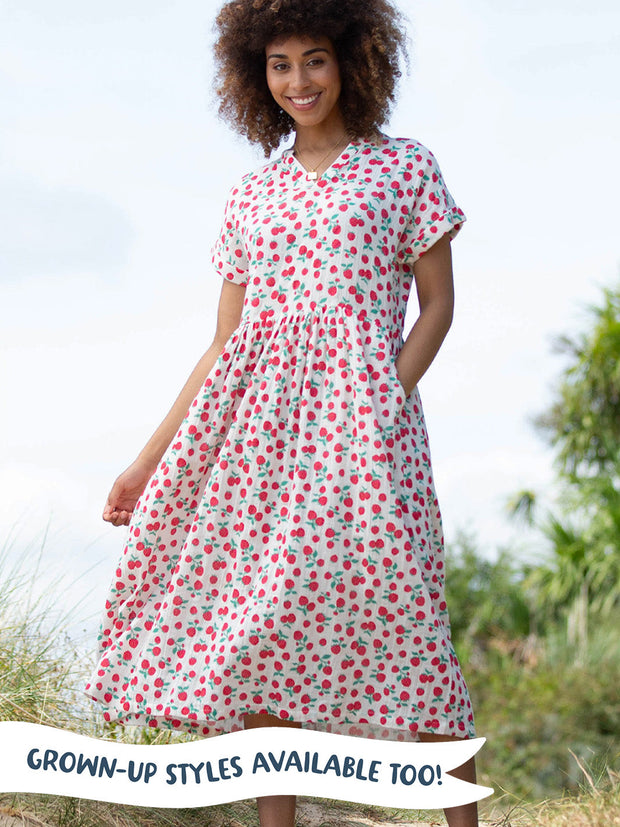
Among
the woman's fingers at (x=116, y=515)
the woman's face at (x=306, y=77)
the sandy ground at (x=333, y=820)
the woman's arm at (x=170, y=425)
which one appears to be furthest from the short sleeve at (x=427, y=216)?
the sandy ground at (x=333, y=820)

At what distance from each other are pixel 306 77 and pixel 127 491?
133cm

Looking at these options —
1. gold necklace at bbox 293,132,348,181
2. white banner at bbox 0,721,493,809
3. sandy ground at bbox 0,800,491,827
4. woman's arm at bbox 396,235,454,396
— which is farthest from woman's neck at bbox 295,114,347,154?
sandy ground at bbox 0,800,491,827

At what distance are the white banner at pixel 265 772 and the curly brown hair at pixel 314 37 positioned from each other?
173 cm

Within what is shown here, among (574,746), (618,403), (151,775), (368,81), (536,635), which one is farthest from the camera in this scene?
(618,403)

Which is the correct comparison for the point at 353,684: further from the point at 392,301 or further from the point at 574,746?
the point at 574,746

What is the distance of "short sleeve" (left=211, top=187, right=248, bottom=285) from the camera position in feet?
10.5

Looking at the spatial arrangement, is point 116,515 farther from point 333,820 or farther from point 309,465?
point 333,820

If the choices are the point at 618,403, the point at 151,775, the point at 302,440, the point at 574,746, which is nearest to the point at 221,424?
the point at 302,440

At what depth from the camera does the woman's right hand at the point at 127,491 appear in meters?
3.21

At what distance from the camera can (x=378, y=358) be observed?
9.21 ft

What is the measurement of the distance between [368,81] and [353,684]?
1721mm

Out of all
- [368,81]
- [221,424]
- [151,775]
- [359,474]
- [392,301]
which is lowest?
[151,775]

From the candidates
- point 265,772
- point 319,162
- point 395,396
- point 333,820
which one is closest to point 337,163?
point 319,162

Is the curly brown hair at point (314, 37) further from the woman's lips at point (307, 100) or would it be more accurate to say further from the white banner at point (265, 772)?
the white banner at point (265, 772)
